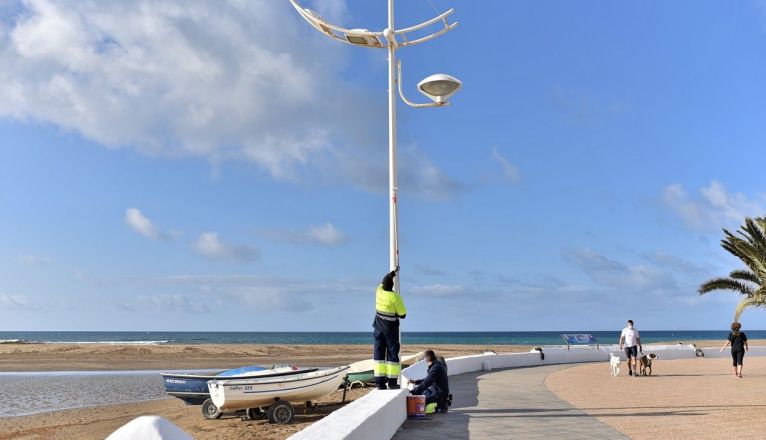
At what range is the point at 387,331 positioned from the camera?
10.4 m

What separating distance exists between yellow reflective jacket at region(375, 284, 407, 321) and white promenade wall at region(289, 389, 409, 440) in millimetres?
1142

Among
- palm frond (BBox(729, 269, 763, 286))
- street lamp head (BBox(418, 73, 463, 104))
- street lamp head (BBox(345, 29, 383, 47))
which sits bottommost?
palm frond (BBox(729, 269, 763, 286))

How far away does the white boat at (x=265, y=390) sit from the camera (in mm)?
13430

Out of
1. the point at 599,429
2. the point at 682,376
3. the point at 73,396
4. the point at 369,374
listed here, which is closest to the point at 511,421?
the point at 599,429

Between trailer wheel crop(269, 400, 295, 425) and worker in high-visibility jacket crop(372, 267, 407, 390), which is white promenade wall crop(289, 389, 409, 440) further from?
trailer wheel crop(269, 400, 295, 425)

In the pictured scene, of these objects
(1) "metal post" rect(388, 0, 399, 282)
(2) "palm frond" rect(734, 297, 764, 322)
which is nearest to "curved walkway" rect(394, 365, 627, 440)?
(1) "metal post" rect(388, 0, 399, 282)

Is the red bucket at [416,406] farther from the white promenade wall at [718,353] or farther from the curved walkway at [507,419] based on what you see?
the white promenade wall at [718,353]

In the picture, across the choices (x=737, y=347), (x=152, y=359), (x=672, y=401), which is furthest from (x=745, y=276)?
(x=152, y=359)

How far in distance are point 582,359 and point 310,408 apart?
1681 centimetres

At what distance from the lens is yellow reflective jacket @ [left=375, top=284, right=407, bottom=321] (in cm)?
1034

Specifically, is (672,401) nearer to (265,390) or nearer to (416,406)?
(416,406)

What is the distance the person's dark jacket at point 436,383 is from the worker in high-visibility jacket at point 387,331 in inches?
26.6

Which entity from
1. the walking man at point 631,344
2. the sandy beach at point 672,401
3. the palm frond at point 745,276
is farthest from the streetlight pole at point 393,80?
the palm frond at point 745,276

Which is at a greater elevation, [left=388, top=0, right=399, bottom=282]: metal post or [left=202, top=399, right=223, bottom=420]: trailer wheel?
[left=388, top=0, right=399, bottom=282]: metal post
